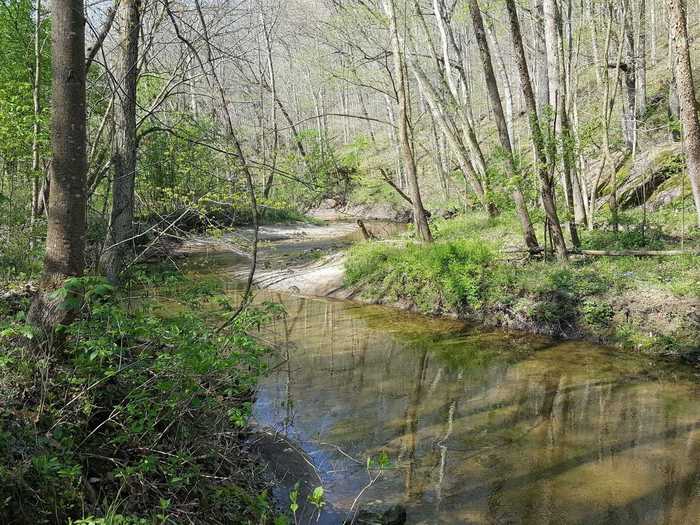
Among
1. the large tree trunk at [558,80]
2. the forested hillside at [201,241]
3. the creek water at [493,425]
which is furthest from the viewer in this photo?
the large tree trunk at [558,80]

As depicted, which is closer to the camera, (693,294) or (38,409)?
(38,409)

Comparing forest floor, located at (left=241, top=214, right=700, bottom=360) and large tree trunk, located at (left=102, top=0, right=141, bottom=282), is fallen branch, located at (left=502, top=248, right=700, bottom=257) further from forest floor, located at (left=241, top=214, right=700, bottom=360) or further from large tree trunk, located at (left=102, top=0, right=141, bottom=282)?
large tree trunk, located at (left=102, top=0, right=141, bottom=282)

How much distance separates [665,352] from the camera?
8008 mm

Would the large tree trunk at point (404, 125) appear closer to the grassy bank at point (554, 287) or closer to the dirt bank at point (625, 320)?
the grassy bank at point (554, 287)

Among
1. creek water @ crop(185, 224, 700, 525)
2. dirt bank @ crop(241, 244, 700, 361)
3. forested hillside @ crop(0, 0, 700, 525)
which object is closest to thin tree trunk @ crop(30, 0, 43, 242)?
forested hillside @ crop(0, 0, 700, 525)

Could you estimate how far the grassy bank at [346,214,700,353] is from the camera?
8.34 meters

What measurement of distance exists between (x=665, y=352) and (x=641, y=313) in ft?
2.42

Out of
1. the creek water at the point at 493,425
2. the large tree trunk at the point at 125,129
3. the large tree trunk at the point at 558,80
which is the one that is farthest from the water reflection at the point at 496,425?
the large tree trunk at the point at 558,80

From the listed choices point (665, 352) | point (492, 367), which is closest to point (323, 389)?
point (492, 367)

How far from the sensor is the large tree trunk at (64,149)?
12.1 feet

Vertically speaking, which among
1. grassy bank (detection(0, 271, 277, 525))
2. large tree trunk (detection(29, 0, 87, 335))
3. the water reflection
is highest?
large tree trunk (detection(29, 0, 87, 335))

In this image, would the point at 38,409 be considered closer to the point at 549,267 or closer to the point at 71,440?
the point at 71,440

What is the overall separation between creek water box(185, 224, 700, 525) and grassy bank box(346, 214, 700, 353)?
475 mm

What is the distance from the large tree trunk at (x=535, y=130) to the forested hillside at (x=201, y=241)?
0.15 feet
